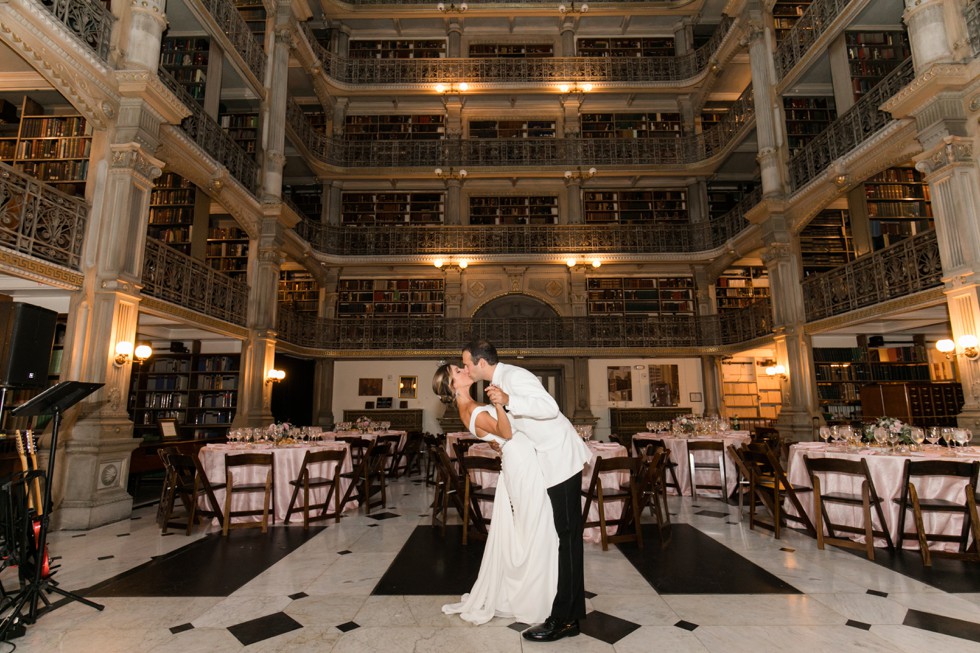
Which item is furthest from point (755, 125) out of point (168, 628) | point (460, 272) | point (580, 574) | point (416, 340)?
point (168, 628)

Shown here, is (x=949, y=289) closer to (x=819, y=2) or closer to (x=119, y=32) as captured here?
(x=819, y=2)

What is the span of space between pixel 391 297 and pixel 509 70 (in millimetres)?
7128

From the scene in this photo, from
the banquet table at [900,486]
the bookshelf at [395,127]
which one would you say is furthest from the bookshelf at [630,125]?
the banquet table at [900,486]

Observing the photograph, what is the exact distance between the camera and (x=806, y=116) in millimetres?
10164

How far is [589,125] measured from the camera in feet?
46.0

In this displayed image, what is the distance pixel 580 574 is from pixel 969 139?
7.02 metres

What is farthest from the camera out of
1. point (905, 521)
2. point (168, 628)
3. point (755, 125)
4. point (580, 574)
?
point (755, 125)

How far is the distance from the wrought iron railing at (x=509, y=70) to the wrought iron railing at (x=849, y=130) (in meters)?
5.57

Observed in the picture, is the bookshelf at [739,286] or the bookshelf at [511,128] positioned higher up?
the bookshelf at [511,128]

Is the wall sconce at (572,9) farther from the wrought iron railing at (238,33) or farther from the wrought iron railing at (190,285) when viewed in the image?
the wrought iron railing at (190,285)

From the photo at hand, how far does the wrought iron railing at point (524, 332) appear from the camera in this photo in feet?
40.1

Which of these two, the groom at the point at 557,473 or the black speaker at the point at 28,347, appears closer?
the groom at the point at 557,473

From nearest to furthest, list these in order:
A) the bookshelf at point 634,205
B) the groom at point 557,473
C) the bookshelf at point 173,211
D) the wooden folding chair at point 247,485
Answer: the groom at point 557,473 → the wooden folding chair at point 247,485 → the bookshelf at point 173,211 → the bookshelf at point 634,205

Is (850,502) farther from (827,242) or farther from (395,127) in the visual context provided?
(395,127)
